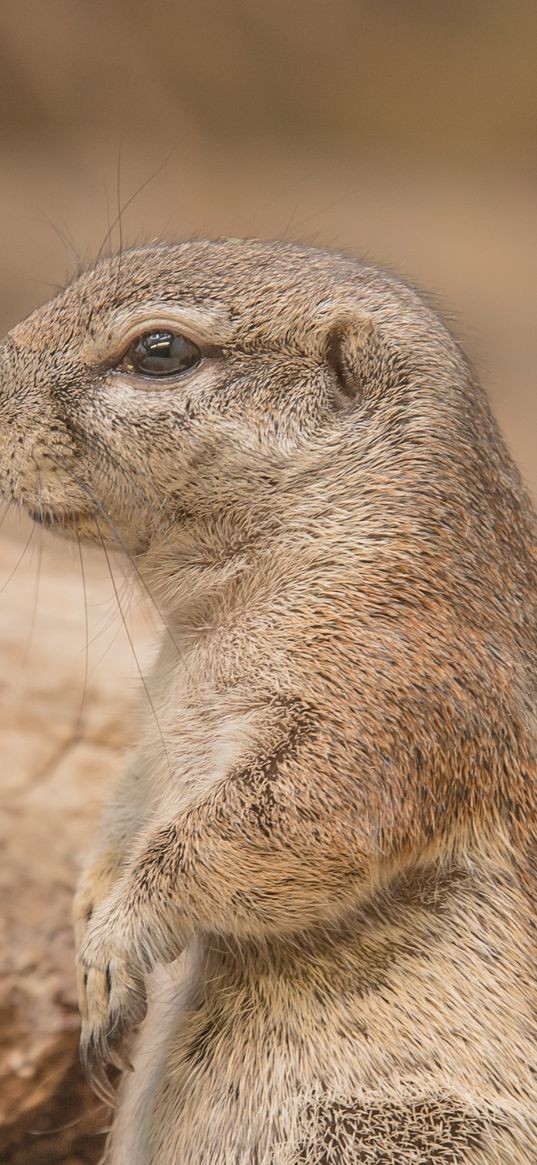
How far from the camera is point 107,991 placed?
2.39 metres

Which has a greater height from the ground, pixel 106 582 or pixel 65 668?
pixel 106 582

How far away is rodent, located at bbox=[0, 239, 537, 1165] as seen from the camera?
2164 millimetres

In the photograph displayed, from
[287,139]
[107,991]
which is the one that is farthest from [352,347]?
[287,139]

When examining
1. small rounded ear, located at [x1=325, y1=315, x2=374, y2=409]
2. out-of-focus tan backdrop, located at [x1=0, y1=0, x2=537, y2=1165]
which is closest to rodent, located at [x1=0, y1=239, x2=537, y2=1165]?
small rounded ear, located at [x1=325, y1=315, x2=374, y2=409]

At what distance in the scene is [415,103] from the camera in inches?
221

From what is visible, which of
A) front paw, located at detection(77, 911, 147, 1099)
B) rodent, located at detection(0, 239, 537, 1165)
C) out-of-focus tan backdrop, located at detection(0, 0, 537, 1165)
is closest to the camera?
rodent, located at detection(0, 239, 537, 1165)

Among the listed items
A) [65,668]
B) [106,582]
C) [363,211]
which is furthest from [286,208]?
[65,668]

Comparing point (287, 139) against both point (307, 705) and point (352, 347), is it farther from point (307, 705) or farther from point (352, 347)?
point (307, 705)

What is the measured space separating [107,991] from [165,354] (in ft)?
3.70

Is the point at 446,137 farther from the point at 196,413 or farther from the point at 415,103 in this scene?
the point at 196,413

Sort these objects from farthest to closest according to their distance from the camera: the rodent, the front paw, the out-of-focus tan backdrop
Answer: the out-of-focus tan backdrop → the front paw → the rodent

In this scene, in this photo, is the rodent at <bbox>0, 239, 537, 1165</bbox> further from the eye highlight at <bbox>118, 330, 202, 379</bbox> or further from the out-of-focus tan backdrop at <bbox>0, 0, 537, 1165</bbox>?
the out-of-focus tan backdrop at <bbox>0, 0, 537, 1165</bbox>

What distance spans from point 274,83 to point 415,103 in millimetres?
591

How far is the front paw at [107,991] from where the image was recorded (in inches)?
92.0
